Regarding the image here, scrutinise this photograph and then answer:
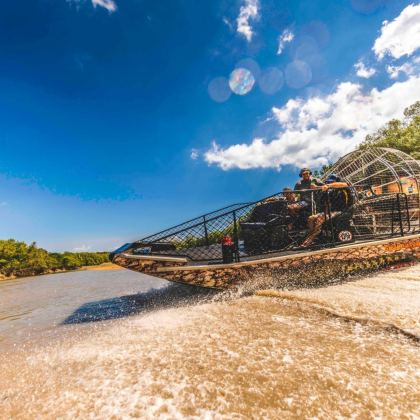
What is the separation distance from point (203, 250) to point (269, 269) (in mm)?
1936

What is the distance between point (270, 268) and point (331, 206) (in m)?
2.41

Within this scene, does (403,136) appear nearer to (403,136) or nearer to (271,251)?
(403,136)

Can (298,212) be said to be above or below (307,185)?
below

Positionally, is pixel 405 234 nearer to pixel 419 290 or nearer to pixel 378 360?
pixel 419 290

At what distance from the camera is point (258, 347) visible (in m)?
2.55

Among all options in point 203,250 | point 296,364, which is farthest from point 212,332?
point 203,250

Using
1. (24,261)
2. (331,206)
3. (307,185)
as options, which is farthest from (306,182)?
(24,261)

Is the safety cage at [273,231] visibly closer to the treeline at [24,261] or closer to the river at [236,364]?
the river at [236,364]

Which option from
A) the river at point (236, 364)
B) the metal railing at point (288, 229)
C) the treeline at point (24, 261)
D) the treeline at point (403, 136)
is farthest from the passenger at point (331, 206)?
the treeline at point (24, 261)

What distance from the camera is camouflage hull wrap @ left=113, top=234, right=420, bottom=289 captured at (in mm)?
4953

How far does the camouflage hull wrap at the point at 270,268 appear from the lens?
4.95m

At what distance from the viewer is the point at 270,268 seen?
5.06 meters

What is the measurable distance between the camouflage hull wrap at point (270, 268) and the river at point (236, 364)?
938 millimetres

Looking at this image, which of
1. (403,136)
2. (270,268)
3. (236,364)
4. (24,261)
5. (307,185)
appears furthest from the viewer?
(24,261)
